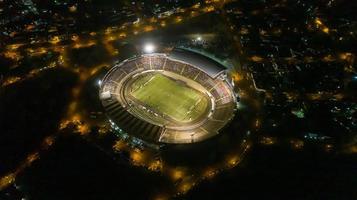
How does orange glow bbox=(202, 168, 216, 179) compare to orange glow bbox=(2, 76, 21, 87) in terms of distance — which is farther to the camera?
orange glow bbox=(2, 76, 21, 87)

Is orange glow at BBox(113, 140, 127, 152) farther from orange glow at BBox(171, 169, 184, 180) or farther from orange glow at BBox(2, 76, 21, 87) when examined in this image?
orange glow at BBox(2, 76, 21, 87)

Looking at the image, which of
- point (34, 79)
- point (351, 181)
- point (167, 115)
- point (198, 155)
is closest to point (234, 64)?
point (167, 115)

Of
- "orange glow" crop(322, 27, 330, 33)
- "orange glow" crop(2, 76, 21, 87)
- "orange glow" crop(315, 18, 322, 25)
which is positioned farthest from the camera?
"orange glow" crop(315, 18, 322, 25)

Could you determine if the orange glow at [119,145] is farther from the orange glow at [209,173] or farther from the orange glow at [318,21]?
the orange glow at [318,21]

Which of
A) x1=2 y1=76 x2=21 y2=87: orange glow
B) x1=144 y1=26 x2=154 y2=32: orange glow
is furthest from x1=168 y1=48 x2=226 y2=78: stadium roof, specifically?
x1=2 y1=76 x2=21 y2=87: orange glow

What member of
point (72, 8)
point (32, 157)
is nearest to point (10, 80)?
point (32, 157)

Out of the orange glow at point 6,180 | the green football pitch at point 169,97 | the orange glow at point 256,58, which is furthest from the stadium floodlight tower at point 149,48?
the orange glow at point 6,180

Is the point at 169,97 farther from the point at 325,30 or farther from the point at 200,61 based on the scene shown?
the point at 325,30

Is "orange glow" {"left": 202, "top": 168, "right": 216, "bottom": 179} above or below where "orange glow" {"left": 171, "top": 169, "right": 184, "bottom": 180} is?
below
